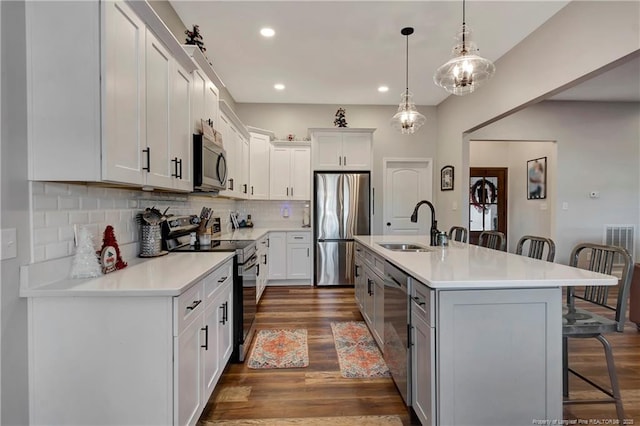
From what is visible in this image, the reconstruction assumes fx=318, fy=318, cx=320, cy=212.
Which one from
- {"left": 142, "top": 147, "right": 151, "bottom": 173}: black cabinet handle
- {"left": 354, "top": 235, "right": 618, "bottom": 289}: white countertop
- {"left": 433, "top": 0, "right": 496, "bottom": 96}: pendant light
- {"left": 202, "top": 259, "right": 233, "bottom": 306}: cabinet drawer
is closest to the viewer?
{"left": 354, "top": 235, "right": 618, "bottom": 289}: white countertop

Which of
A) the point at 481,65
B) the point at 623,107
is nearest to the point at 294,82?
the point at 481,65

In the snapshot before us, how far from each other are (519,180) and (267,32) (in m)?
5.98

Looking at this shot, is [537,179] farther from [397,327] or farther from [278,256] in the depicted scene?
[397,327]

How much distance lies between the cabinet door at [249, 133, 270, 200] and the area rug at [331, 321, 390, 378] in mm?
2587

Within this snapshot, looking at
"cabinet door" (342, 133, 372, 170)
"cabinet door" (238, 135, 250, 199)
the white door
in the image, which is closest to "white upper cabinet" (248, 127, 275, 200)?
"cabinet door" (238, 135, 250, 199)

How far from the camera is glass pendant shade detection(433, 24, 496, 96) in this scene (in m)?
2.27

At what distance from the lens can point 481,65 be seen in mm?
2277

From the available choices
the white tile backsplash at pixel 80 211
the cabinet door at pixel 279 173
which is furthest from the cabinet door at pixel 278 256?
the white tile backsplash at pixel 80 211

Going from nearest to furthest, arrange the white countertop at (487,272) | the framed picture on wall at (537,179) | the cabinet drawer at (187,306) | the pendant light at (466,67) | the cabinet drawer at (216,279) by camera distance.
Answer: the cabinet drawer at (187,306)
the white countertop at (487,272)
the cabinet drawer at (216,279)
the pendant light at (466,67)
the framed picture on wall at (537,179)

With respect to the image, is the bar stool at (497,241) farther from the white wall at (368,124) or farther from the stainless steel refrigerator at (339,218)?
the white wall at (368,124)

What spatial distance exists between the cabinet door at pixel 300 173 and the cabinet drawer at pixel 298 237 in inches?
23.8

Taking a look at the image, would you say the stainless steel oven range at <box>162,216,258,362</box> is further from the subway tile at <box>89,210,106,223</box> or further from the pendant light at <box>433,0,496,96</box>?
the pendant light at <box>433,0,496,96</box>

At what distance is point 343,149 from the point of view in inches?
199

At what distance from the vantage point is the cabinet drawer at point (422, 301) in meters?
1.54
